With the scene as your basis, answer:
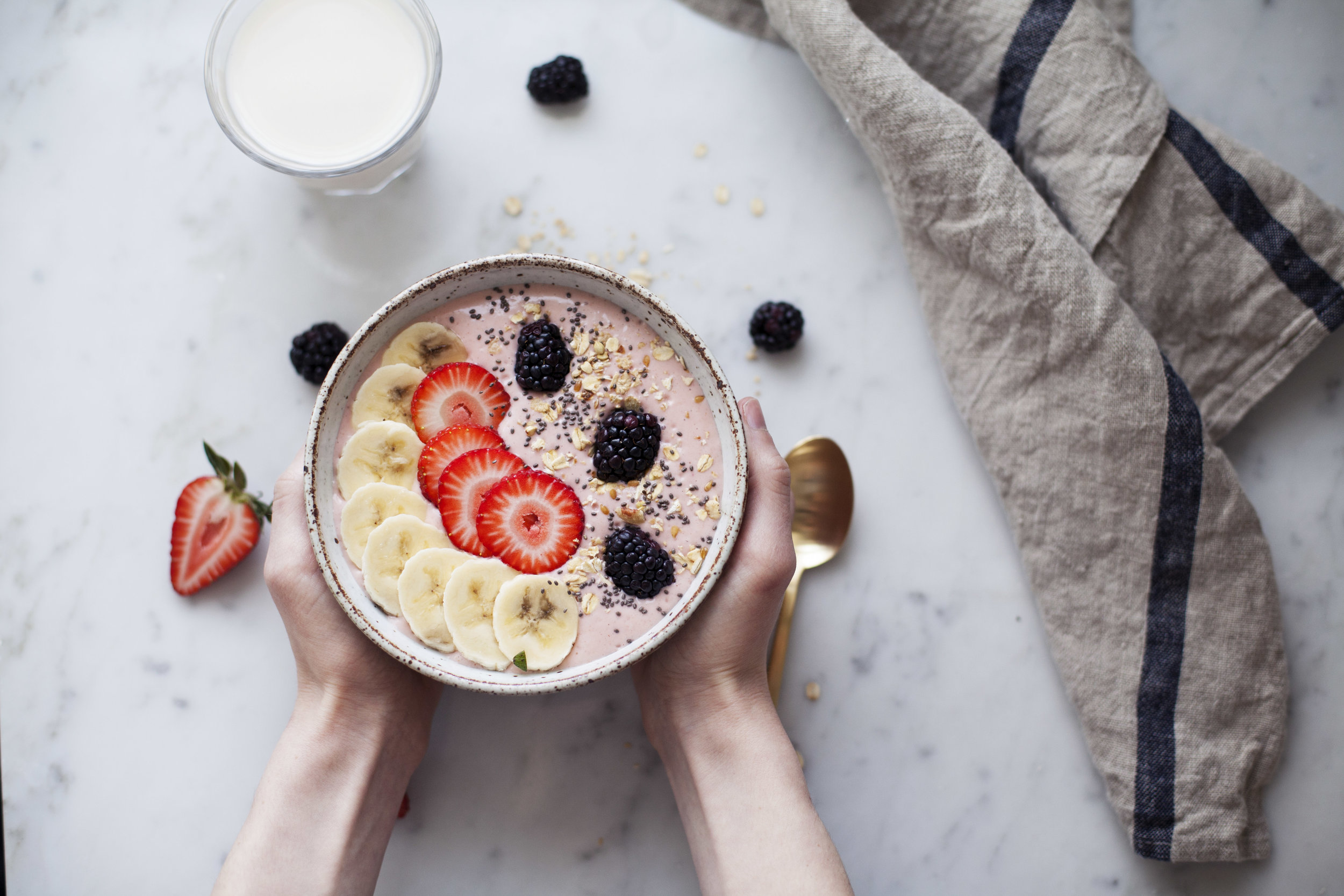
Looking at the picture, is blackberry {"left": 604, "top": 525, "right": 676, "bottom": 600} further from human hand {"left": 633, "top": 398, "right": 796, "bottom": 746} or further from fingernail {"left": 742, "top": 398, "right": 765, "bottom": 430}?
fingernail {"left": 742, "top": 398, "right": 765, "bottom": 430}

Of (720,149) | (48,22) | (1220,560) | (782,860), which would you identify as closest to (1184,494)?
(1220,560)

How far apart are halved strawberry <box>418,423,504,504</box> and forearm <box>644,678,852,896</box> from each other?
545mm

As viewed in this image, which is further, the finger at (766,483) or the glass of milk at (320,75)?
the glass of milk at (320,75)

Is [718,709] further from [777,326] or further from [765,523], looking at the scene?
[777,326]

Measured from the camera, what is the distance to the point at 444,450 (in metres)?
1.27

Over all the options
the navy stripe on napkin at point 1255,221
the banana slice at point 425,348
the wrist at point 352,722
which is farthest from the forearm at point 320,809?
the navy stripe on napkin at point 1255,221

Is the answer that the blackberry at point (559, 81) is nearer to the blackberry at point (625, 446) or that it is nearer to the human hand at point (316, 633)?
the blackberry at point (625, 446)

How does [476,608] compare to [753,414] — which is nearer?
[476,608]

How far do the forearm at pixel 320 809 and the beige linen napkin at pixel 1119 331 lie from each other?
117 centimetres

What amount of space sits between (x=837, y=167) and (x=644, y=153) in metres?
0.36

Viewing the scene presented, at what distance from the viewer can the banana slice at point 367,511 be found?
4.10ft

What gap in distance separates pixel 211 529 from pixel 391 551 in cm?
51

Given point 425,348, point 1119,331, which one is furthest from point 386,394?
point 1119,331

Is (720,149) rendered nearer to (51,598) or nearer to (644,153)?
(644,153)
